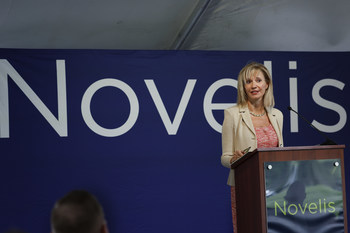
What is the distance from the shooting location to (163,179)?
18.9ft

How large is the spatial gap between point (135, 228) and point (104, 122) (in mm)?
1021

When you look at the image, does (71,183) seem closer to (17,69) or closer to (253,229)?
(17,69)

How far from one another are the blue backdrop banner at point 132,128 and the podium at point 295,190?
267 cm

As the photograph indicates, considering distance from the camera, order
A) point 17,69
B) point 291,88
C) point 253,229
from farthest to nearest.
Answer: point 291,88 → point 17,69 → point 253,229

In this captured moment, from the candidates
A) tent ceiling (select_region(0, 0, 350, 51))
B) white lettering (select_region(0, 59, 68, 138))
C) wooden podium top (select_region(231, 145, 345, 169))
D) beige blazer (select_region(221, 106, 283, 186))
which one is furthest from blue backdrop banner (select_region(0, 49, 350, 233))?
wooden podium top (select_region(231, 145, 345, 169))

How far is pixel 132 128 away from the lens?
18.9 ft

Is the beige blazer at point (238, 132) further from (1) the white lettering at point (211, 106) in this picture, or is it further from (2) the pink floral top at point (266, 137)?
(1) the white lettering at point (211, 106)

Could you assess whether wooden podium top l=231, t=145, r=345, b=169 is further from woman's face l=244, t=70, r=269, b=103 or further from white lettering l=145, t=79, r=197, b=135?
white lettering l=145, t=79, r=197, b=135

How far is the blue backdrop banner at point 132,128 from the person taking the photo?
5.54m

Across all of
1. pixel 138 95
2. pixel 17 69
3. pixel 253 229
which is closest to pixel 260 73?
pixel 253 229

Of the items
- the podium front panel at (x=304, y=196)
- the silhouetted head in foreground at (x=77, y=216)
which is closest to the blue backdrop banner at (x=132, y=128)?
the podium front panel at (x=304, y=196)

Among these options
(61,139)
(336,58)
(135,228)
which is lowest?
(135,228)

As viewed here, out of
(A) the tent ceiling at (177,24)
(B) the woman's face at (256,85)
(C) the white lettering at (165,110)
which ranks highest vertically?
(A) the tent ceiling at (177,24)

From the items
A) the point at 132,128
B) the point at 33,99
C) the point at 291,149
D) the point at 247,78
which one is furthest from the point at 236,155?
the point at 33,99
